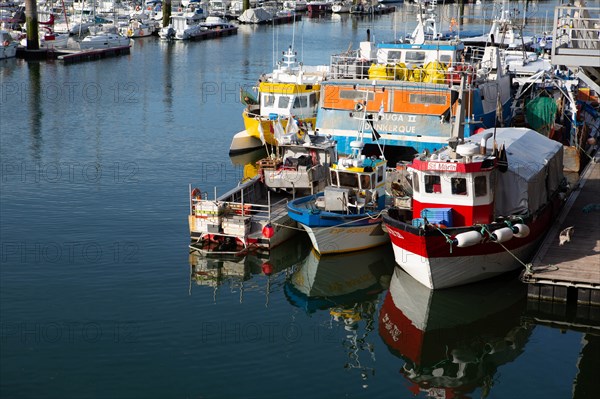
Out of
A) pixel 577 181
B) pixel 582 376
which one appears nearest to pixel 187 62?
pixel 577 181

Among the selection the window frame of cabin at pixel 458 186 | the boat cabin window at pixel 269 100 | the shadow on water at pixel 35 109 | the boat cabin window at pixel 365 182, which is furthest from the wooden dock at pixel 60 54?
the window frame of cabin at pixel 458 186

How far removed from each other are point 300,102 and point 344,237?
57.9 feet

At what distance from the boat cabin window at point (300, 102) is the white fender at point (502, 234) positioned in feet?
69.5

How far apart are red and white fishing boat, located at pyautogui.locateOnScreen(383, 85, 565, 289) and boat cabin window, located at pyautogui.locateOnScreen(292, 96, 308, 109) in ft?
60.3

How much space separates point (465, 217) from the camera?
24969 millimetres

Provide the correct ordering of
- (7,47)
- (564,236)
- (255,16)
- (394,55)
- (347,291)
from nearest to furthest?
(564,236)
(347,291)
(394,55)
(7,47)
(255,16)

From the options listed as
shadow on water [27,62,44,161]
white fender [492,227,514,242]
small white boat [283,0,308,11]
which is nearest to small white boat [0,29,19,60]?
shadow on water [27,62,44,161]

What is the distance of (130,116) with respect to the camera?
173ft

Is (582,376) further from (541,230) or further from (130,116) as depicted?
(130,116)

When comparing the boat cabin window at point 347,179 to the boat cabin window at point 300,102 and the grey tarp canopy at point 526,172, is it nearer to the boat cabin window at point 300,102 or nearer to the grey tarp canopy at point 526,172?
the grey tarp canopy at point 526,172

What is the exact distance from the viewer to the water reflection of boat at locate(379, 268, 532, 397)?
21.9 m

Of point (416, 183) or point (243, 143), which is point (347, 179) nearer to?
point (416, 183)

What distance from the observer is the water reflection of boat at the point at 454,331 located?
862 inches

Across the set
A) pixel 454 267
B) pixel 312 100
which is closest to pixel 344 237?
pixel 454 267
